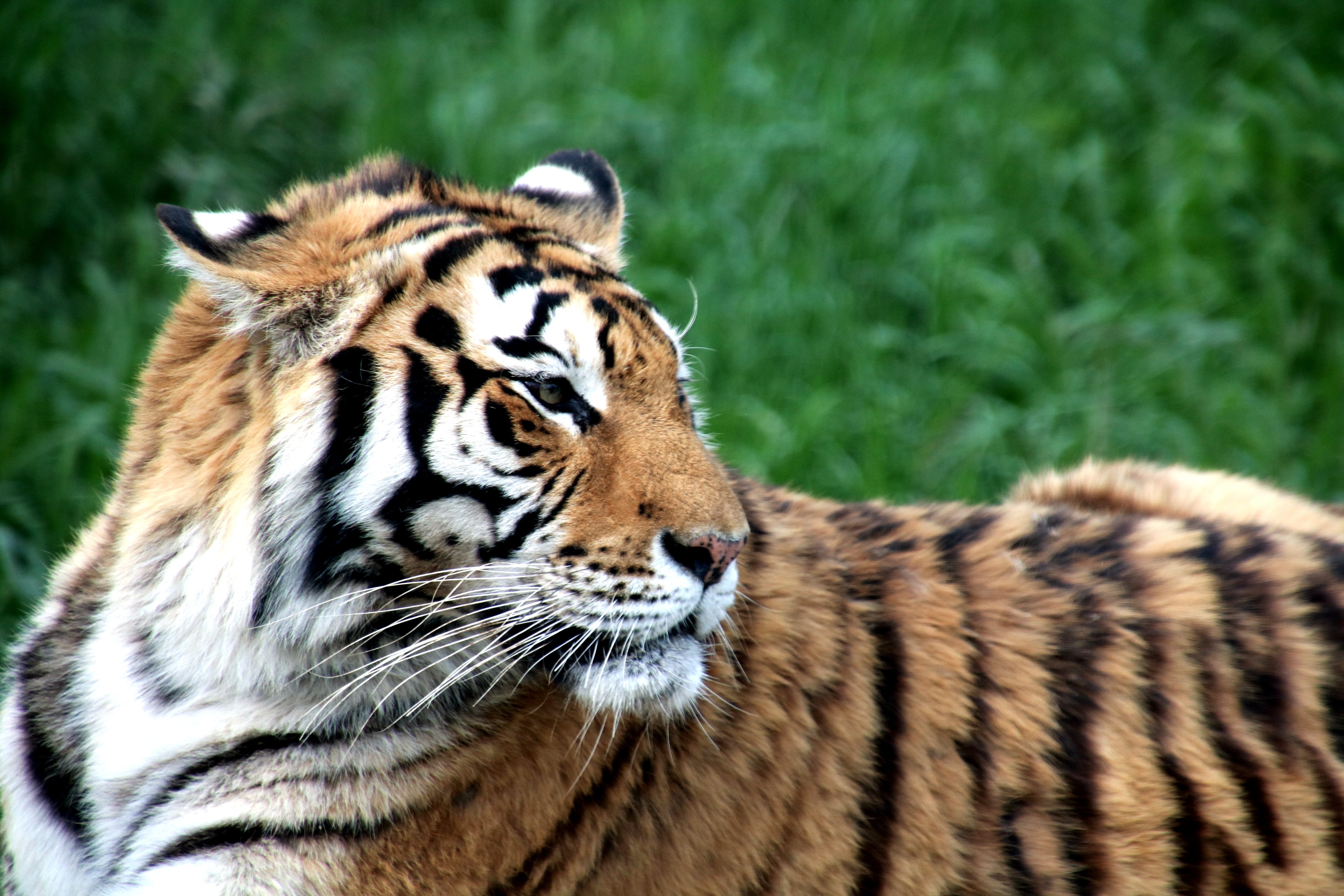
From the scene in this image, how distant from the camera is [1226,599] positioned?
246cm

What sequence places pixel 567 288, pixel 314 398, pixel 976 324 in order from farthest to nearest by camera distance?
pixel 976 324, pixel 567 288, pixel 314 398

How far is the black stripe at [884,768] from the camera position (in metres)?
2.18

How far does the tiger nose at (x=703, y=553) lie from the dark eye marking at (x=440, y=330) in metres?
0.46

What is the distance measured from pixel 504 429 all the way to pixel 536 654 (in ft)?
1.26

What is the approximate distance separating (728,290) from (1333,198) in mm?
2637

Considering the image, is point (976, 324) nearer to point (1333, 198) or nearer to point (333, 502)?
point (1333, 198)

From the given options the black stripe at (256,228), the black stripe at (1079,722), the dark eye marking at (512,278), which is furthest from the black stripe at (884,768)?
the black stripe at (256,228)

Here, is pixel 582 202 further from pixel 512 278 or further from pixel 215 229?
pixel 215 229

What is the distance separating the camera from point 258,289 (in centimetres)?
197

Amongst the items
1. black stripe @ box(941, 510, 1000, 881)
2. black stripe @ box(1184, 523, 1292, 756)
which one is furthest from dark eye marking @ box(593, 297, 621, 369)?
black stripe @ box(1184, 523, 1292, 756)

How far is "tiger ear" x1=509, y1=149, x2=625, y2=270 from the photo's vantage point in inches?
97.3

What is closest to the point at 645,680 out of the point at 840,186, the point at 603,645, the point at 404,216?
the point at 603,645

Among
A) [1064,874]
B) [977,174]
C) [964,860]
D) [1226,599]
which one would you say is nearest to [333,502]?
[964,860]

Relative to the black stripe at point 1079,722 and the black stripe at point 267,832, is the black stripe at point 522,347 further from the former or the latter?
the black stripe at point 1079,722
